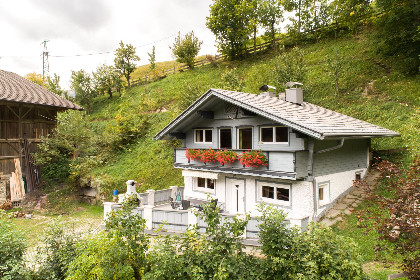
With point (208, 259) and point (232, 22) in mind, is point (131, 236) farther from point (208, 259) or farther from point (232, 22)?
point (232, 22)

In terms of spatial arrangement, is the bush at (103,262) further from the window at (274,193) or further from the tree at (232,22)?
the tree at (232,22)

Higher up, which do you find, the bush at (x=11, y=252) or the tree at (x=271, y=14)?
the tree at (x=271, y=14)

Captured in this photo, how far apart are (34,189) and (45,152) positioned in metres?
3.02

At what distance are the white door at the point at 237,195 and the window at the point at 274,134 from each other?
258 cm

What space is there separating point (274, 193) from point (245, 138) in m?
3.19

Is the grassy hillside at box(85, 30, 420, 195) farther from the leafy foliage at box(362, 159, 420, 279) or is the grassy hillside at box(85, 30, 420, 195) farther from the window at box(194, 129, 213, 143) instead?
the leafy foliage at box(362, 159, 420, 279)

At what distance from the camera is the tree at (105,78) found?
42031 millimetres

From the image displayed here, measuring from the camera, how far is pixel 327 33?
3725cm

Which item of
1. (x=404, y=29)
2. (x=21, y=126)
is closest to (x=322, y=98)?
(x=404, y=29)

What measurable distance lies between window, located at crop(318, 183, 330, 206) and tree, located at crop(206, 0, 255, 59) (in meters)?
32.0

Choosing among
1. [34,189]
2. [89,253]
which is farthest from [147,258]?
[34,189]

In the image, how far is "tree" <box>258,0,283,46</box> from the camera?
40.1 m

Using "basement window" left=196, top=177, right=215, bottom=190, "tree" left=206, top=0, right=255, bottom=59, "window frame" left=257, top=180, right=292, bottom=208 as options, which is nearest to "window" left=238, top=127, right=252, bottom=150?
"window frame" left=257, top=180, right=292, bottom=208

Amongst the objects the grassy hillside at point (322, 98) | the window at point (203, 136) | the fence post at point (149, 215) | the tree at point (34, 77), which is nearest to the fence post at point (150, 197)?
the fence post at point (149, 215)
